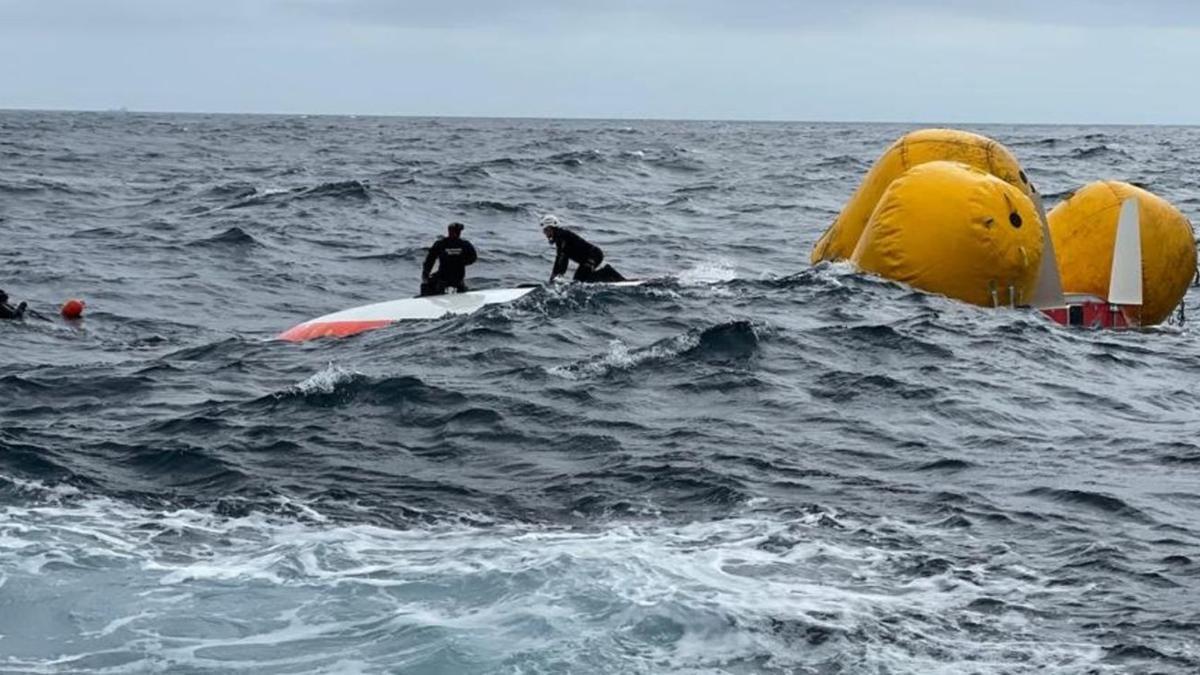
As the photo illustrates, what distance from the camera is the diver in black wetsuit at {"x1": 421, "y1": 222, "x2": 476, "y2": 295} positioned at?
2067 centimetres

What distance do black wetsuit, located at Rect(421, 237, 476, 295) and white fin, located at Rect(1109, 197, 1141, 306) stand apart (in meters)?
8.00

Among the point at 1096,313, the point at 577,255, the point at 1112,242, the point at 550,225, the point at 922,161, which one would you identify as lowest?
the point at 1096,313

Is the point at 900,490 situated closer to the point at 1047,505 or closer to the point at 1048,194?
the point at 1047,505

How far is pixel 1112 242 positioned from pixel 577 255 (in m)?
6.86

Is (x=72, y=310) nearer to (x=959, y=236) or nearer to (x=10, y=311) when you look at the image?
(x=10, y=311)

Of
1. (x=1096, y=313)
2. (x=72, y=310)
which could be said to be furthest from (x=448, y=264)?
(x=1096, y=313)

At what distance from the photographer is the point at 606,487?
38.5ft

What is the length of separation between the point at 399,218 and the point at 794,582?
93.0 feet

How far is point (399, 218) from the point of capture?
37094 millimetres

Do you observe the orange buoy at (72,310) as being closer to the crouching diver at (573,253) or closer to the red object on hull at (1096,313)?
the crouching diver at (573,253)

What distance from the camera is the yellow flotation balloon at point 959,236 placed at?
1877 centimetres

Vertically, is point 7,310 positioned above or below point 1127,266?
below

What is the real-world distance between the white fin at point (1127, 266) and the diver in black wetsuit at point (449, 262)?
→ 315 inches

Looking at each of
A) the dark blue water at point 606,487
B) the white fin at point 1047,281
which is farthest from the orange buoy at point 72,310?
the white fin at point 1047,281
